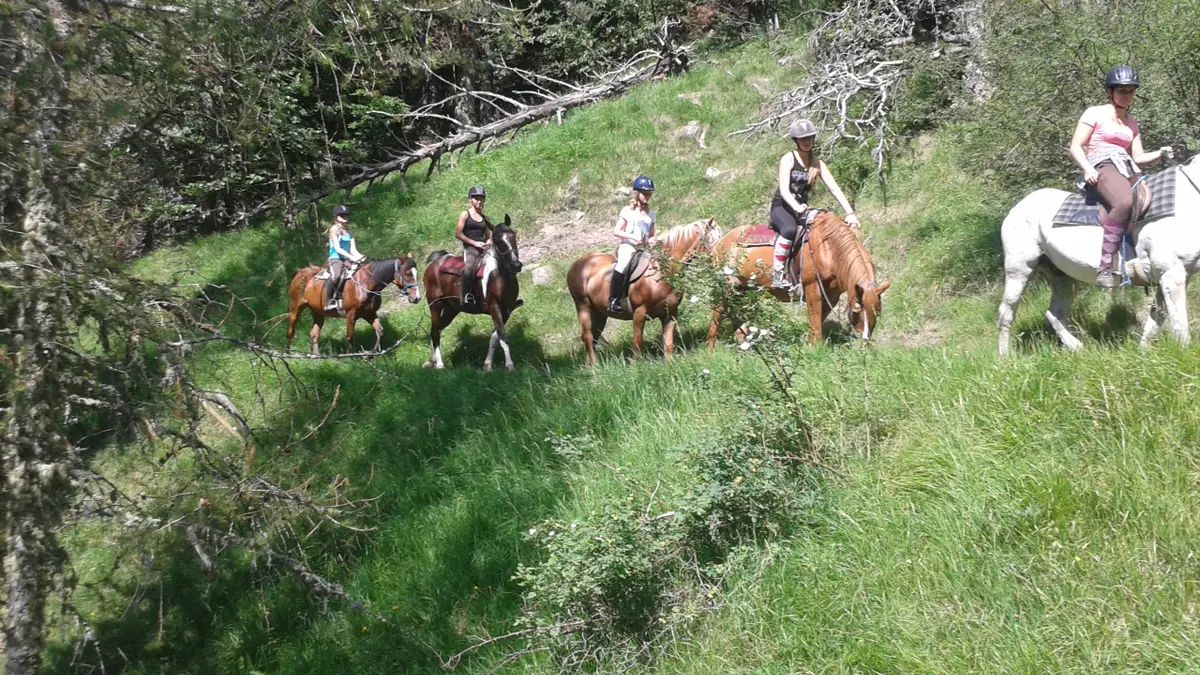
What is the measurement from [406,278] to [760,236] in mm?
6201

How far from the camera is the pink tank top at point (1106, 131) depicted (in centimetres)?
717

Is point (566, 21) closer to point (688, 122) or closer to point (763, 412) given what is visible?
point (688, 122)

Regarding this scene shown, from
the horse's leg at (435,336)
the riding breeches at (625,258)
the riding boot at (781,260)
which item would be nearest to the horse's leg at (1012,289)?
the riding boot at (781,260)

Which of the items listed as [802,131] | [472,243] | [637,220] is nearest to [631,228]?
[637,220]

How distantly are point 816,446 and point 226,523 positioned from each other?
594 centimetres

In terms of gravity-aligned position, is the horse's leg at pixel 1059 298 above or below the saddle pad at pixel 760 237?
below

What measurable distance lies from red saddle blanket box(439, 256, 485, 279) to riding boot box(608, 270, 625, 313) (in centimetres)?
234

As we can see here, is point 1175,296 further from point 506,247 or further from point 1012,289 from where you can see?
point 506,247

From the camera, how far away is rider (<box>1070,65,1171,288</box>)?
23.0 ft

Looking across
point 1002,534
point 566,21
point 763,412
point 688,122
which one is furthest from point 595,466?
point 566,21

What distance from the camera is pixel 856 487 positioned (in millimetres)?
5387

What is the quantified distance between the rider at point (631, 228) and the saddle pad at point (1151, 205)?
4707mm

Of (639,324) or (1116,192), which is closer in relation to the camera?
(1116,192)

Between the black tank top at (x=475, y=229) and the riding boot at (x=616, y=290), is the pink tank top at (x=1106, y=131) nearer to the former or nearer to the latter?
the riding boot at (x=616, y=290)
